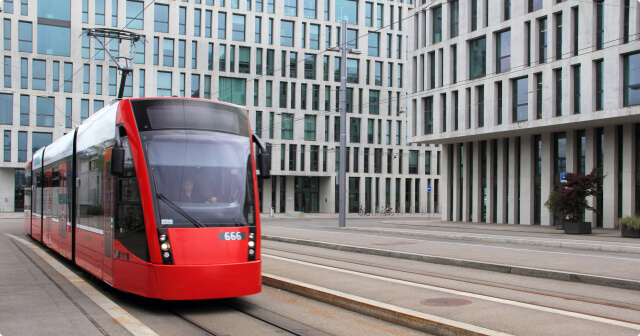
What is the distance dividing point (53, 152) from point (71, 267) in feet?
10.8

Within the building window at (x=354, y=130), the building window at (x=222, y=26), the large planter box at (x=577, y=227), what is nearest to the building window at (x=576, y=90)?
the large planter box at (x=577, y=227)

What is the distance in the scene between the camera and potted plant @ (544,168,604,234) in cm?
2789

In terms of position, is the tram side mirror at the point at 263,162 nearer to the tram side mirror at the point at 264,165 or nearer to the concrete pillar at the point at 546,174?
the tram side mirror at the point at 264,165

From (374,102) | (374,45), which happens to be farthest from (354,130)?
(374,45)

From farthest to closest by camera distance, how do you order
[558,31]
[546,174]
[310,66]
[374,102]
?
[374,102]
[310,66]
[546,174]
[558,31]

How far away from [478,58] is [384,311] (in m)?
33.2

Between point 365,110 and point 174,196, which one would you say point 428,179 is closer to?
point 365,110

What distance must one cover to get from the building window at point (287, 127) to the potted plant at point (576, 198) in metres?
35.3

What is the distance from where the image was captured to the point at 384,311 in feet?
26.1

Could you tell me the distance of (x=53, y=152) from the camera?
15.3m

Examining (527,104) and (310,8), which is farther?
(310,8)

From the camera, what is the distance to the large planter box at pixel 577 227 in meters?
27.9

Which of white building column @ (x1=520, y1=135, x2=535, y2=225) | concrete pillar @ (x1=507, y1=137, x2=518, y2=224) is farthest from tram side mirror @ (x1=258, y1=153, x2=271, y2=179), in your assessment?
concrete pillar @ (x1=507, y1=137, x2=518, y2=224)

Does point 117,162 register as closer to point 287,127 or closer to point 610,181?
point 610,181
